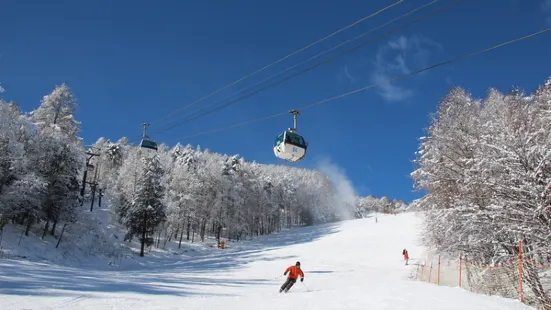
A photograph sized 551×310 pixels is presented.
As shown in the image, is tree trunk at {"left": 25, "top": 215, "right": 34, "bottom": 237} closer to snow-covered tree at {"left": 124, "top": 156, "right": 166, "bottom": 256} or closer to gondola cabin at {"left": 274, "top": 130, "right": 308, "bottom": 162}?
snow-covered tree at {"left": 124, "top": 156, "right": 166, "bottom": 256}

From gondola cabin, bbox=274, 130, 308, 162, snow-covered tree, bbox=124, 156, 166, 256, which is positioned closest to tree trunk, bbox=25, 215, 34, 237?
snow-covered tree, bbox=124, 156, 166, 256

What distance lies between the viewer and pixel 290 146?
16547 millimetres

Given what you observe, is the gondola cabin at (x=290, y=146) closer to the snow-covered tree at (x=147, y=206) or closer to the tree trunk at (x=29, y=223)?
the tree trunk at (x=29, y=223)

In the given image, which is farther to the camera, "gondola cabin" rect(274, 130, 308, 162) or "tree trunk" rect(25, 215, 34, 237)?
"tree trunk" rect(25, 215, 34, 237)

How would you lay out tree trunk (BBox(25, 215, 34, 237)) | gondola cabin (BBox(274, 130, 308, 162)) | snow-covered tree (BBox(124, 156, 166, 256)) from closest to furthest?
gondola cabin (BBox(274, 130, 308, 162)) → tree trunk (BBox(25, 215, 34, 237)) → snow-covered tree (BBox(124, 156, 166, 256))

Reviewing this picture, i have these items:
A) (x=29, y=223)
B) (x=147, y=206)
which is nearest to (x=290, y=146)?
(x=29, y=223)

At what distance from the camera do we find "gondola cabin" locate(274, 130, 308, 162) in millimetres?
16469

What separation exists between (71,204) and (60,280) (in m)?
19.2

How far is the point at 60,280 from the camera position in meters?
13.2

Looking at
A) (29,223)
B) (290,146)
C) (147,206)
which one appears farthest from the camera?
(147,206)

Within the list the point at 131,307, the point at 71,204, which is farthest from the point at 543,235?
the point at 71,204

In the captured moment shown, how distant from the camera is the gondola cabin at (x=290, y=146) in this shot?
1647cm

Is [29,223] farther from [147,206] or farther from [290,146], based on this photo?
[290,146]

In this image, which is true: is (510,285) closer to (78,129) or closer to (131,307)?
(131,307)
